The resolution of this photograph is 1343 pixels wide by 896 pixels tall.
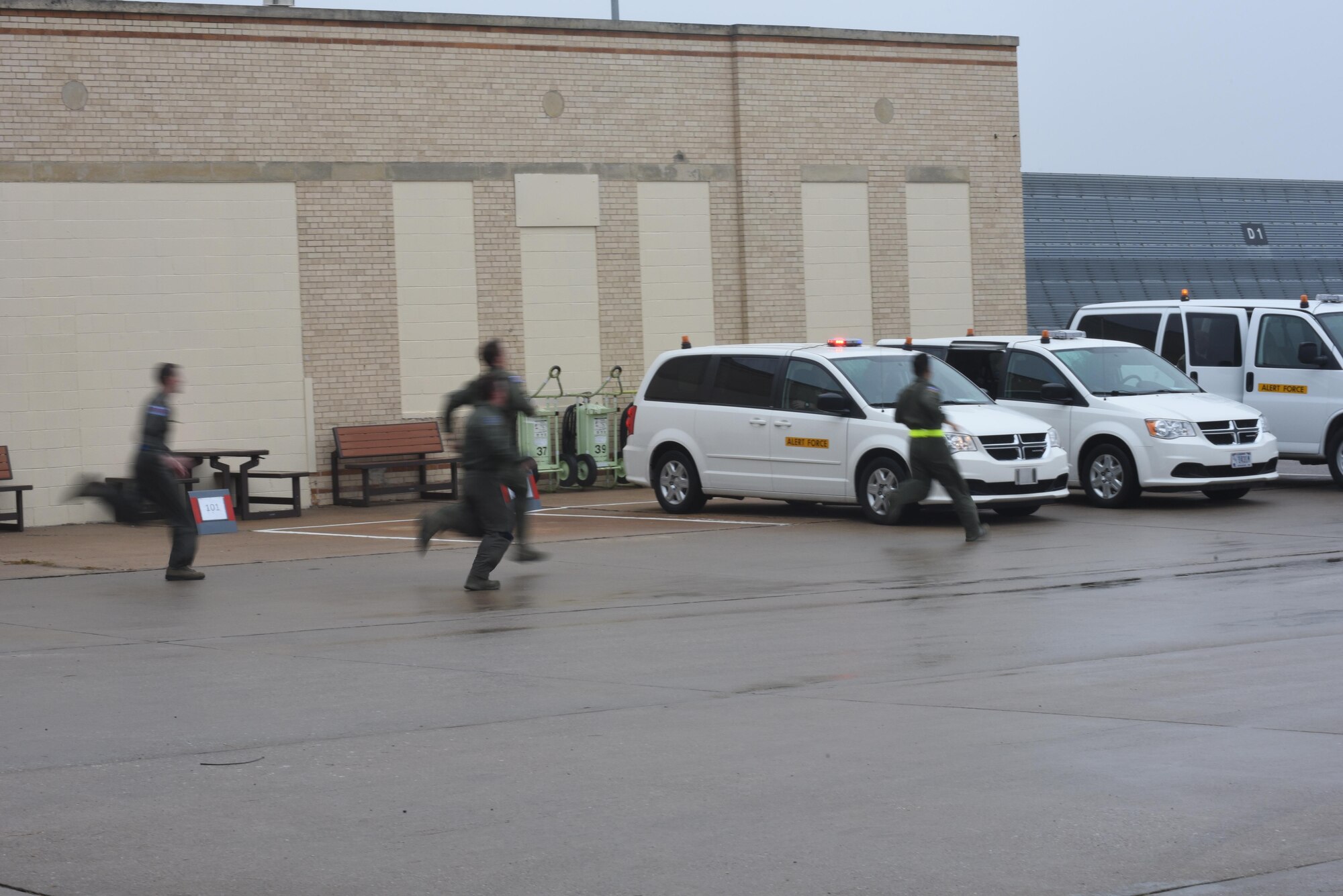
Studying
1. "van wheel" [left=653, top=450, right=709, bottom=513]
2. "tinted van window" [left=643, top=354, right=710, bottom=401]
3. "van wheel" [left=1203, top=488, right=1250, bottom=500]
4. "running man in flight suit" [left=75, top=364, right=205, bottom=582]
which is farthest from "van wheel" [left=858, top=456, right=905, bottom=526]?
"running man in flight suit" [left=75, top=364, right=205, bottom=582]

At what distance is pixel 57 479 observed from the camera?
2080 centimetres

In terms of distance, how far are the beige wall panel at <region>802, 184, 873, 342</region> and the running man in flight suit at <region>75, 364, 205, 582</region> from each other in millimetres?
13126

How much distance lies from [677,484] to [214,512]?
5.03 metres

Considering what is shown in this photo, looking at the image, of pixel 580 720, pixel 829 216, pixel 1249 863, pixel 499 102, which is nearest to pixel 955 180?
pixel 829 216

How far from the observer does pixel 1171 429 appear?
18.4 m

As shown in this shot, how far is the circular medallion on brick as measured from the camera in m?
21.2

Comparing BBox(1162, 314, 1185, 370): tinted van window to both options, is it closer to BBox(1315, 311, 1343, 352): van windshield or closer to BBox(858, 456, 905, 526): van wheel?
BBox(1315, 311, 1343, 352): van windshield

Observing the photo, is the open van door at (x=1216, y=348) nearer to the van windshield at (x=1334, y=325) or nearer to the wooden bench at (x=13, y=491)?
the van windshield at (x=1334, y=325)

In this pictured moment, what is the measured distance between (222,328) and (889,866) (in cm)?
1778

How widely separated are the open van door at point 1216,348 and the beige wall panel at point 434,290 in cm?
918

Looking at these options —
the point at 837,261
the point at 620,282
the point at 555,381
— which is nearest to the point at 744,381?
the point at 555,381

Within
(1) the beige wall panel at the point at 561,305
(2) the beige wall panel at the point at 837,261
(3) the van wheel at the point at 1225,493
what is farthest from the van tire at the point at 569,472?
(3) the van wheel at the point at 1225,493

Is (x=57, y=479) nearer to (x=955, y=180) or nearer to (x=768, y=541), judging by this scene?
(x=768, y=541)

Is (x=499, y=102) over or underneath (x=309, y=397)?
over
